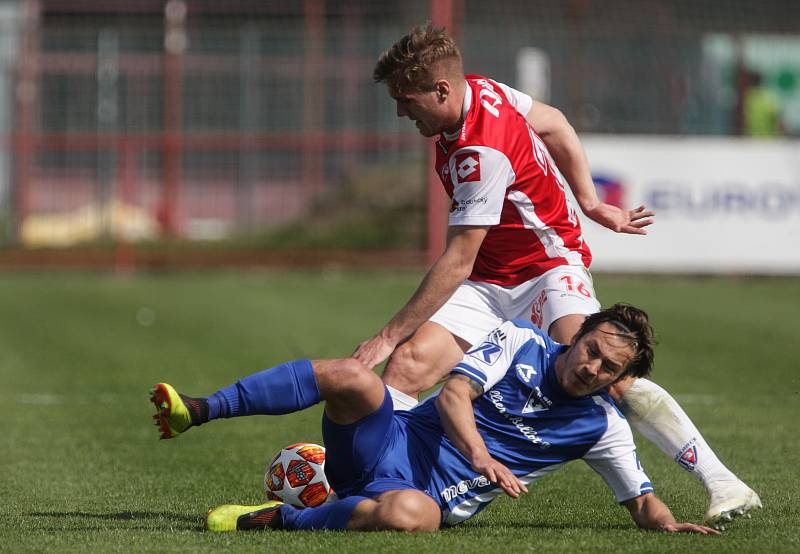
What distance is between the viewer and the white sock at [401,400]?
579 centimetres

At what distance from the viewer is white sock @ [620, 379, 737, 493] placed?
17.9ft

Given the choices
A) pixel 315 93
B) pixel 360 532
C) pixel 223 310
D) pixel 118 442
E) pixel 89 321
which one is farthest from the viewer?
pixel 315 93

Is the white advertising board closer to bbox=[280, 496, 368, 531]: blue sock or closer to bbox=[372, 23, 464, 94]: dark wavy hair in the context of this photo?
bbox=[372, 23, 464, 94]: dark wavy hair

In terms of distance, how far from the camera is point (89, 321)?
14930 mm

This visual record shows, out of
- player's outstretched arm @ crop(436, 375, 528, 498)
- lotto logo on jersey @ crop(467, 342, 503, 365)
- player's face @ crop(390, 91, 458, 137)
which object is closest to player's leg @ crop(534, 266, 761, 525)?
lotto logo on jersey @ crop(467, 342, 503, 365)

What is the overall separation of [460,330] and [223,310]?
10047 millimetres

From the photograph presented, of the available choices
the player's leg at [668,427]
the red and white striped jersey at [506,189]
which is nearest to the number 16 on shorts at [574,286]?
the red and white striped jersey at [506,189]

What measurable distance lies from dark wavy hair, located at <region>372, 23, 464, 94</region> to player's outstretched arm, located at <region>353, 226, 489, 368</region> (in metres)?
0.66

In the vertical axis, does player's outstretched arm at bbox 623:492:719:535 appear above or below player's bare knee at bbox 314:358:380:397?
below

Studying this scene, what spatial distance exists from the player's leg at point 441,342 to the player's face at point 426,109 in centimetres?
94

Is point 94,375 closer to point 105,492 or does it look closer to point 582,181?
Result: point 105,492

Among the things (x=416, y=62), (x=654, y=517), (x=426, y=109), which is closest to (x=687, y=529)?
(x=654, y=517)

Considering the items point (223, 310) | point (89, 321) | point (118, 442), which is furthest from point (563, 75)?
point (118, 442)

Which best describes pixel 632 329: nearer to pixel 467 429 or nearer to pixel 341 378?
pixel 467 429
